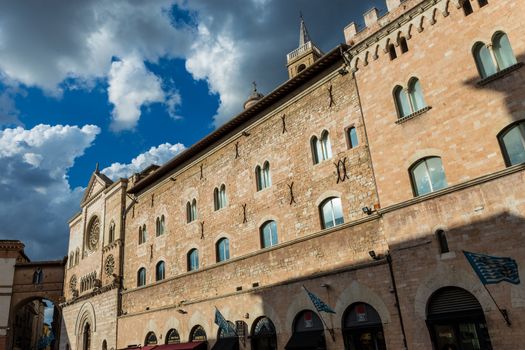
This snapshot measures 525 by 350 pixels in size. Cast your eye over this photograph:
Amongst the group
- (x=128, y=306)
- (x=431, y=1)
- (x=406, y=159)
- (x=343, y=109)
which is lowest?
(x=128, y=306)

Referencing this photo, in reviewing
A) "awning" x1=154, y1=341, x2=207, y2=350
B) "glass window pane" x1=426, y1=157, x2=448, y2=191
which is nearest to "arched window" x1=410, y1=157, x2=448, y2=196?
"glass window pane" x1=426, y1=157, x2=448, y2=191

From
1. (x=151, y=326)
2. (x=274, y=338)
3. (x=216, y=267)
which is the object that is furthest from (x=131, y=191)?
(x=274, y=338)

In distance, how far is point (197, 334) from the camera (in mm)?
20234

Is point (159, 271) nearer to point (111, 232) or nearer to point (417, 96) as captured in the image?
point (111, 232)

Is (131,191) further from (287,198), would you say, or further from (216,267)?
(287,198)

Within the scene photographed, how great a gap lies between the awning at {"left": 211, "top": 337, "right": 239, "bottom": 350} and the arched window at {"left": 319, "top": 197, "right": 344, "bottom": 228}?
20.3ft

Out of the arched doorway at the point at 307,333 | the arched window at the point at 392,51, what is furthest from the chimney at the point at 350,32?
the arched doorway at the point at 307,333

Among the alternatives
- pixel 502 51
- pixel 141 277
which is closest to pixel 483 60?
pixel 502 51

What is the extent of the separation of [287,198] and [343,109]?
4074mm

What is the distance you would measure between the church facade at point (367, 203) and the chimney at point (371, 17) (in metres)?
0.07

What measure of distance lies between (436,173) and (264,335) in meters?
8.94

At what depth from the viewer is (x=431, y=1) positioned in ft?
44.4

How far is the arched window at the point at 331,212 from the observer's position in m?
15.4

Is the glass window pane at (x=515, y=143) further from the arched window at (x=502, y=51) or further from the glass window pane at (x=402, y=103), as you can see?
the glass window pane at (x=402, y=103)
